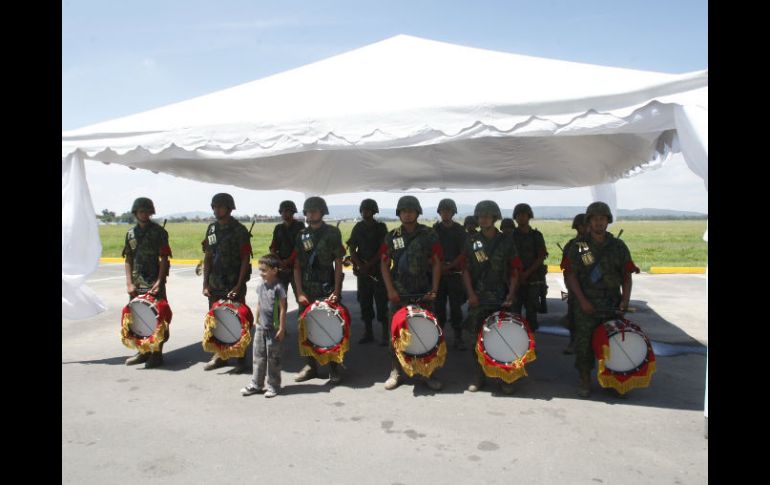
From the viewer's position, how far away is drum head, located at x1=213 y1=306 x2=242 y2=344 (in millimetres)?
5348

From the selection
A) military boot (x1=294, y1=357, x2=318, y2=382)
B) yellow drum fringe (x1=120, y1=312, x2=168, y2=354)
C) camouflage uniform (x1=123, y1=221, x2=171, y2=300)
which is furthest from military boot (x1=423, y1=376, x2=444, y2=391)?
camouflage uniform (x1=123, y1=221, x2=171, y2=300)

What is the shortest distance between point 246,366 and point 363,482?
286 cm

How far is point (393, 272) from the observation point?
17.1ft

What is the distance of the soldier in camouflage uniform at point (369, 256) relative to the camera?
6.73m

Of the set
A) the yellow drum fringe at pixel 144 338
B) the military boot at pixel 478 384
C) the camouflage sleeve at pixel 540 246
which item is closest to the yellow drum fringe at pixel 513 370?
the military boot at pixel 478 384

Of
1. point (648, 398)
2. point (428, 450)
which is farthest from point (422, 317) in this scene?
point (648, 398)

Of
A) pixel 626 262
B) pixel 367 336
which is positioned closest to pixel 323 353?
pixel 367 336

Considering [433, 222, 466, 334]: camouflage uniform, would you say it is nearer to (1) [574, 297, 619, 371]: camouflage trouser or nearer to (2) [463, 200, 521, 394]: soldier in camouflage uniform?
(2) [463, 200, 521, 394]: soldier in camouflage uniform

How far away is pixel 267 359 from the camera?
4797mm

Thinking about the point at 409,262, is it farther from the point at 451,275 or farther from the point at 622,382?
the point at 622,382

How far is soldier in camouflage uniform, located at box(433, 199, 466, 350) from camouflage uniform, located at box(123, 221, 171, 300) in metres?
3.39
